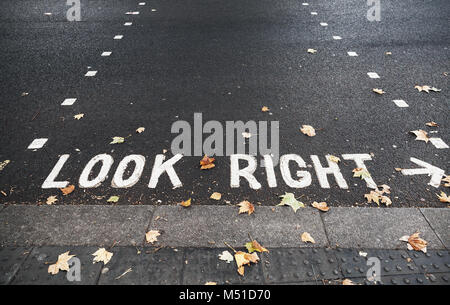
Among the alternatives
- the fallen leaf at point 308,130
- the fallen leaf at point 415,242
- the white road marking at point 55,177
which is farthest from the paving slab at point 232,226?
the fallen leaf at point 308,130

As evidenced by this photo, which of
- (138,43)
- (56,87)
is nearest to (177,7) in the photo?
(138,43)

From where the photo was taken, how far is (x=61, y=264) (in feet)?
9.34

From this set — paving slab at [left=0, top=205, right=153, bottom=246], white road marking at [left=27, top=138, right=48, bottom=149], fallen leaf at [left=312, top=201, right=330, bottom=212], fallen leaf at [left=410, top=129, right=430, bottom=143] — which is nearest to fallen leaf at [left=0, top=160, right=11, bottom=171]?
white road marking at [left=27, top=138, right=48, bottom=149]

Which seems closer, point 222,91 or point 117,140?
point 117,140

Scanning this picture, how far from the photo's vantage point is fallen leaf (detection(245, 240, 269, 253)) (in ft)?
9.68

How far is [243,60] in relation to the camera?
21.7ft

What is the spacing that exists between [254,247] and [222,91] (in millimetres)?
3372

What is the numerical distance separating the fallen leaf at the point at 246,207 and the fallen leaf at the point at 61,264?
5.85 ft

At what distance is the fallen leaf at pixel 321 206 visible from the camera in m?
3.37

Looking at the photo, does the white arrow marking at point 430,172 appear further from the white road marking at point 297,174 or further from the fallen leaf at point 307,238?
the fallen leaf at point 307,238

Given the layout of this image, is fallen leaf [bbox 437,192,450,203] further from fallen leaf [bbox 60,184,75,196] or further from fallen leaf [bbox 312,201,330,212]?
fallen leaf [bbox 60,184,75,196]

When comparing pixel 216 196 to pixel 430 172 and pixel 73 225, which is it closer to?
pixel 73 225

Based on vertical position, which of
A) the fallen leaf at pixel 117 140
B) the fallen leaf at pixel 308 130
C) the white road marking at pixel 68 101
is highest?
the white road marking at pixel 68 101

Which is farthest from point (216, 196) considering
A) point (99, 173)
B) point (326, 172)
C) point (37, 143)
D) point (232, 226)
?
point (37, 143)
